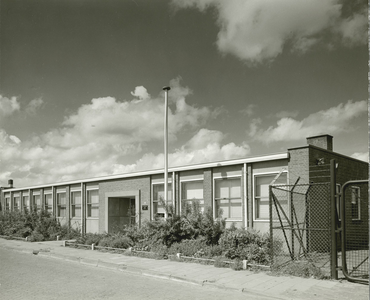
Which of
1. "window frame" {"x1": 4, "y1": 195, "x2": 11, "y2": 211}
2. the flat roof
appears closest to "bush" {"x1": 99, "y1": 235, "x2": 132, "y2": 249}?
the flat roof

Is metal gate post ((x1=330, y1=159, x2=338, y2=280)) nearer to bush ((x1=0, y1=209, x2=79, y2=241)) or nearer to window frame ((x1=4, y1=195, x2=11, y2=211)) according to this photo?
bush ((x1=0, y1=209, x2=79, y2=241))

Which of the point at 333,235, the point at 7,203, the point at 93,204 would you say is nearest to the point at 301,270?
the point at 333,235

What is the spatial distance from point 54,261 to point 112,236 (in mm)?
3324

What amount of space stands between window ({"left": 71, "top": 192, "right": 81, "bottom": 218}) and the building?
0.25 ft

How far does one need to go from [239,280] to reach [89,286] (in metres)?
3.80

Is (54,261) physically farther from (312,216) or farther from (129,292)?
(312,216)

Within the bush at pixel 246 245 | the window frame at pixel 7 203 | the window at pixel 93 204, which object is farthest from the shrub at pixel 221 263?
the window frame at pixel 7 203

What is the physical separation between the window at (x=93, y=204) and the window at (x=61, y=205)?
12.7 ft

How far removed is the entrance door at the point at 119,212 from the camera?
2360cm

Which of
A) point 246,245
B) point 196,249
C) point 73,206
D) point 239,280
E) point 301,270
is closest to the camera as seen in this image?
point 239,280

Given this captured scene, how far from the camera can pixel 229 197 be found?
16500mm

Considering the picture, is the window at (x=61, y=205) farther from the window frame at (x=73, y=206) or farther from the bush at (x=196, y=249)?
the bush at (x=196, y=249)

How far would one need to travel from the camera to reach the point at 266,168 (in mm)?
15008

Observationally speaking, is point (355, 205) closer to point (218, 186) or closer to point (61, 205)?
point (218, 186)
